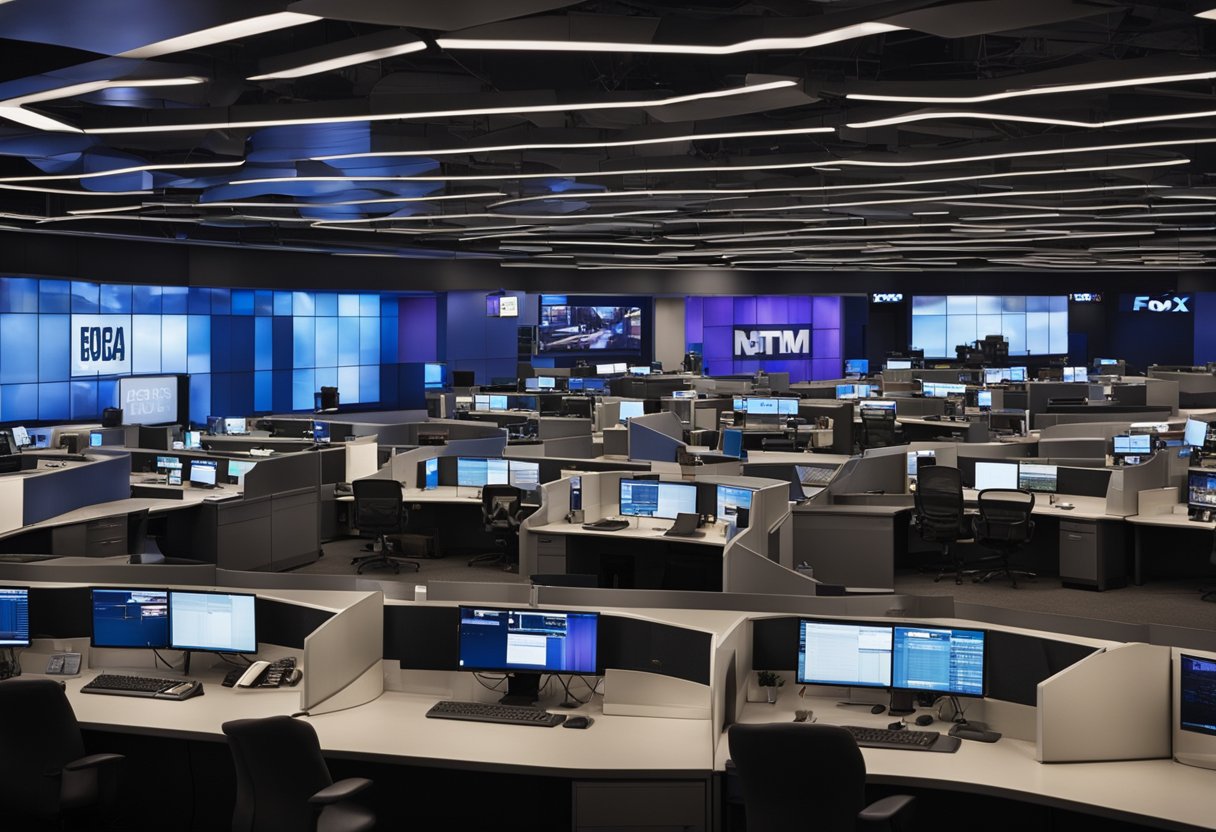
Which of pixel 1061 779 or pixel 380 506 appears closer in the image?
pixel 1061 779

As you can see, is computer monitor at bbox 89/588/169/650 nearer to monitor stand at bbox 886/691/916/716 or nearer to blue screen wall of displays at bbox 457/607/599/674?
blue screen wall of displays at bbox 457/607/599/674

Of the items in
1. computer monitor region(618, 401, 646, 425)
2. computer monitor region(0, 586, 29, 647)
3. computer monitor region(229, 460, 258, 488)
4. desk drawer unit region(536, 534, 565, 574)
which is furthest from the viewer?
computer monitor region(618, 401, 646, 425)

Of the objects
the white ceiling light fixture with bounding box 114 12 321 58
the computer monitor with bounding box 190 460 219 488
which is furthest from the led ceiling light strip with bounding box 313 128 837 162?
the computer monitor with bounding box 190 460 219 488

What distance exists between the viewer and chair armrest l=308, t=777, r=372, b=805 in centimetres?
421

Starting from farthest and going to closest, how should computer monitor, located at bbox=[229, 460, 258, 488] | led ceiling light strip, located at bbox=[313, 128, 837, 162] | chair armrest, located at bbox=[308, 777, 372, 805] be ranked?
computer monitor, located at bbox=[229, 460, 258, 488]
led ceiling light strip, located at bbox=[313, 128, 837, 162]
chair armrest, located at bbox=[308, 777, 372, 805]

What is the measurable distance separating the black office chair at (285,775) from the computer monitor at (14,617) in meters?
1.93

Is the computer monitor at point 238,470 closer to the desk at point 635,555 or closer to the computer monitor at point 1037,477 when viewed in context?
the desk at point 635,555

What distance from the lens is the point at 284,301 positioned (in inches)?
1009

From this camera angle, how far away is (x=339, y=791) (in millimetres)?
4258

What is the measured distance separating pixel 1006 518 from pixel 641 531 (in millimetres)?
3248

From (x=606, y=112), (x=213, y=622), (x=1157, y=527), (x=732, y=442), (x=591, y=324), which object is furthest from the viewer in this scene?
(x=591, y=324)

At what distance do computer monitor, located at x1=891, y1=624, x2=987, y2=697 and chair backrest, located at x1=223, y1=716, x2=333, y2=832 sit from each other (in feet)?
7.46

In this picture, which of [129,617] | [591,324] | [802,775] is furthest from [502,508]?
[591,324]

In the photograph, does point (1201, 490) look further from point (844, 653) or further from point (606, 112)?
point (844, 653)
